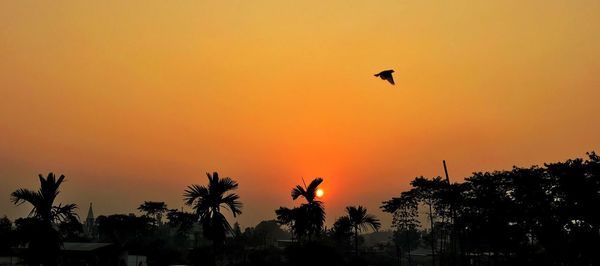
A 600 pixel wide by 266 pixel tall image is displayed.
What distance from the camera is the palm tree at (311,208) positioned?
33562 mm

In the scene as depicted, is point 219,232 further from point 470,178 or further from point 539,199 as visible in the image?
point 470,178

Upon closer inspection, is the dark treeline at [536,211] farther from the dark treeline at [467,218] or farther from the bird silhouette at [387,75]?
the bird silhouette at [387,75]

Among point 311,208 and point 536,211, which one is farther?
point 536,211

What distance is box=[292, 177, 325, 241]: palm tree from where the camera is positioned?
33.6m

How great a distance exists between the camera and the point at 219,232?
987 inches

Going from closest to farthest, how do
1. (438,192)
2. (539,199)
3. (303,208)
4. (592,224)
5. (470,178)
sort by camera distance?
(303,208)
(592,224)
(539,199)
(470,178)
(438,192)

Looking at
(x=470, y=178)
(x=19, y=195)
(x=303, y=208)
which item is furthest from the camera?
(x=470, y=178)

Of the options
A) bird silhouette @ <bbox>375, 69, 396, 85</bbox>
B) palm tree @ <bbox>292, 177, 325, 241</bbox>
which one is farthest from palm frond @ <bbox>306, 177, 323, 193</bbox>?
bird silhouette @ <bbox>375, 69, 396, 85</bbox>

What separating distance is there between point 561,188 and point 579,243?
16.3 feet

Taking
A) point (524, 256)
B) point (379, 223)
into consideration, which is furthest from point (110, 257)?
point (524, 256)

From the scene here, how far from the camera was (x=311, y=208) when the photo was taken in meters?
33.8

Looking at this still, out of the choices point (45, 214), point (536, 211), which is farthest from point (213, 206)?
Answer: point (536, 211)

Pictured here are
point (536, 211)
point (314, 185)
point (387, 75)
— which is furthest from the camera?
point (536, 211)

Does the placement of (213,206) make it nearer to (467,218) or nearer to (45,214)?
(45,214)
